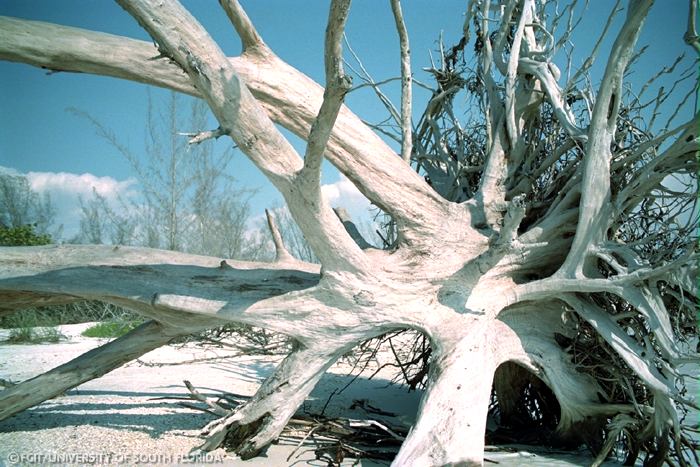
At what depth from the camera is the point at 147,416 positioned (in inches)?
152

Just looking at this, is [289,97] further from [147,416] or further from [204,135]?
[147,416]

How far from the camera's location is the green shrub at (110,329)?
8.45 meters

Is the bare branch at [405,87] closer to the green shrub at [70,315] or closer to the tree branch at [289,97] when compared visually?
the tree branch at [289,97]

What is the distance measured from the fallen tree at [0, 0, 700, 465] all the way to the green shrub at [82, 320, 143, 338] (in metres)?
5.02

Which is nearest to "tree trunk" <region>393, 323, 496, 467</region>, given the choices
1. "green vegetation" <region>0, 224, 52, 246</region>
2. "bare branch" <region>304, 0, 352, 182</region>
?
"bare branch" <region>304, 0, 352, 182</region>

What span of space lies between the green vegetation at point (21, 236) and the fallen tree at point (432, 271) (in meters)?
8.26

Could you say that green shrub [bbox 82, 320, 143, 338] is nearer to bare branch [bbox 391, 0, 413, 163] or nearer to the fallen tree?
the fallen tree

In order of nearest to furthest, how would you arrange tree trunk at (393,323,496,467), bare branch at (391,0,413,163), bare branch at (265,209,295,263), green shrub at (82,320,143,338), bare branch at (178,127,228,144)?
1. bare branch at (178,127,228,144)
2. tree trunk at (393,323,496,467)
3. bare branch at (265,209,295,263)
4. bare branch at (391,0,413,163)
5. green shrub at (82,320,143,338)

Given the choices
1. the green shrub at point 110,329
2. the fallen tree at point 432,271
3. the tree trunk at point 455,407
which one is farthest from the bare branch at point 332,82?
the green shrub at point 110,329

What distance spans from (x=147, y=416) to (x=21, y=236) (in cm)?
888

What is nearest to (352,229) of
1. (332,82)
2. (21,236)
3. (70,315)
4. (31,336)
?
(332,82)

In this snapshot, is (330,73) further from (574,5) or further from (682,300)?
(574,5)

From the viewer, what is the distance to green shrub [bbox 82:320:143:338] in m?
8.45

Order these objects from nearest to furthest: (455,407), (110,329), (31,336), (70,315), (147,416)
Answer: (455,407), (147,416), (31,336), (110,329), (70,315)
